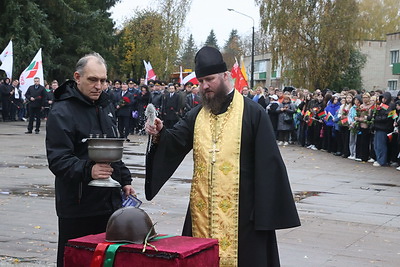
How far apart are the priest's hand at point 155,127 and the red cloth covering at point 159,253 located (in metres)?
0.97

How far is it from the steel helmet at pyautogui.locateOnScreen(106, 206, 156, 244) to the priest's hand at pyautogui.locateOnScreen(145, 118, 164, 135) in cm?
99

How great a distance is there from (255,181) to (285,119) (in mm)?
17952

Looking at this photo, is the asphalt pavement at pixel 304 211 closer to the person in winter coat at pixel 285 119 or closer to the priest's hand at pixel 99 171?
the priest's hand at pixel 99 171

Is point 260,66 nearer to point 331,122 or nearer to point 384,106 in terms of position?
point 331,122

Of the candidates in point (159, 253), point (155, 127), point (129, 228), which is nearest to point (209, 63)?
point (155, 127)

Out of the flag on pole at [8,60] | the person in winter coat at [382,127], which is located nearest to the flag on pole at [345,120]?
the person in winter coat at [382,127]

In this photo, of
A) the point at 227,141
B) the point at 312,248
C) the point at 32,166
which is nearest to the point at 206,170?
the point at 227,141

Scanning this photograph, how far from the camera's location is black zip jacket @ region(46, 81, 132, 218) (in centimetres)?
430

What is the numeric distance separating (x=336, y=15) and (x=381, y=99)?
97.0ft

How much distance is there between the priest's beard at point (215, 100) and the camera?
479 cm

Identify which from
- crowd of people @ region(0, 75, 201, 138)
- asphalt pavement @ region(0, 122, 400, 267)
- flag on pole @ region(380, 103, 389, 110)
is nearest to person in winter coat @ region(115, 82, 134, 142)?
crowd of people @ region(0, 75, 201, 138)

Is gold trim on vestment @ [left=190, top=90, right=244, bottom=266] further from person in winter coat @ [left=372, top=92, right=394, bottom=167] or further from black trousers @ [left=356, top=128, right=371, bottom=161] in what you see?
black trousers @ [left=356, top=128, right=371, bottom=161]

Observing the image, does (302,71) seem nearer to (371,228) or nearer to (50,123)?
(371,228)

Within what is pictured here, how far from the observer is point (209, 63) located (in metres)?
4.73
